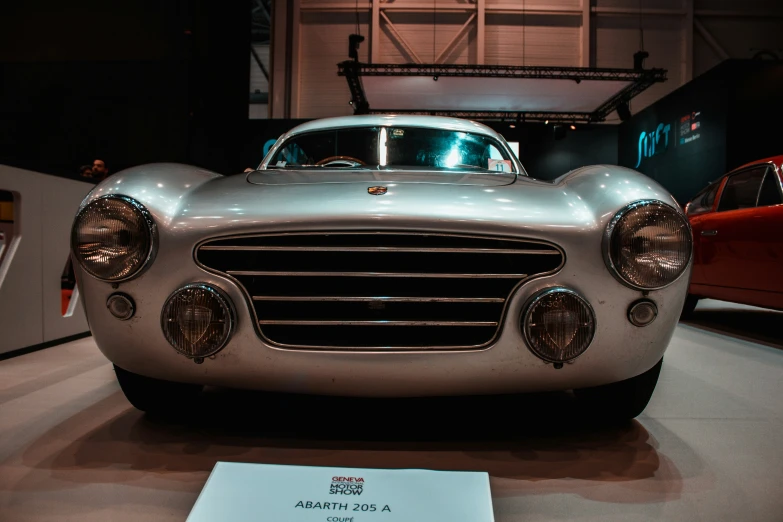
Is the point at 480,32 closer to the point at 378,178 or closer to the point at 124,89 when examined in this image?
the point at 124,89

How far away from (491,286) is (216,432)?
3.04 feet

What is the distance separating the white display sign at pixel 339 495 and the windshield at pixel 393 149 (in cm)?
150

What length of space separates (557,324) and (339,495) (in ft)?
2.17

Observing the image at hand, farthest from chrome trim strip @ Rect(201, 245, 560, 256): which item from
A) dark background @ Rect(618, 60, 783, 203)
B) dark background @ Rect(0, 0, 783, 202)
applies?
dark background @ Rect(618, 60, 783, 203)

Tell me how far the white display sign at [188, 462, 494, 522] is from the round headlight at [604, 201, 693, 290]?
62 centimetres

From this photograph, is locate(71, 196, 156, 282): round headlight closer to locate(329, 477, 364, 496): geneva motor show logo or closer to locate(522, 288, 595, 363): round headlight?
locate(329, 477, 364, 496): geneva motor show logo

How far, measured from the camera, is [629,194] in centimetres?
137

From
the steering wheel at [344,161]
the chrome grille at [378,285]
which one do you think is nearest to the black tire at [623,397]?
the chrome grille at [378,285]

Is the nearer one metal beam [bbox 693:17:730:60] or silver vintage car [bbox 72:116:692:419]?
silver vintage car [bbox 72:116:692:419]

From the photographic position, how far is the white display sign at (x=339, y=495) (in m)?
0.98

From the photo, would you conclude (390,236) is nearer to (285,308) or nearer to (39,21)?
(285,308)

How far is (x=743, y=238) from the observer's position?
10.5 ft

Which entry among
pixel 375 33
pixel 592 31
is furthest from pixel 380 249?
pixel 592 31

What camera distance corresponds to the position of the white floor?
1.16 m
